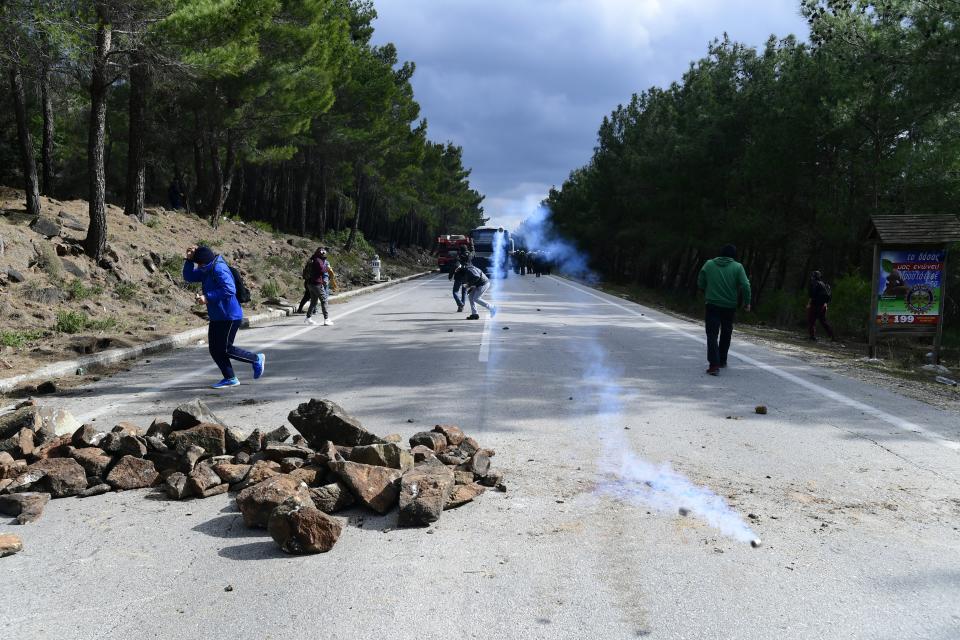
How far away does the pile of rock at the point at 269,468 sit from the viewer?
14.5ft

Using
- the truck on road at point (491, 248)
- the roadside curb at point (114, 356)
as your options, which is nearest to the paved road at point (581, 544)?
the roadside curb at point (114, 356)

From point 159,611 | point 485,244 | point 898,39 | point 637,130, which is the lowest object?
point 159,611

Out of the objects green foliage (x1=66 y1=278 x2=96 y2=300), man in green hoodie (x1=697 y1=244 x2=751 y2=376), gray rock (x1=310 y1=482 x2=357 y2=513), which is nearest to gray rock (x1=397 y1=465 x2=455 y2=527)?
gray rock (x1=310 y1=482 x2=357 y2=513)

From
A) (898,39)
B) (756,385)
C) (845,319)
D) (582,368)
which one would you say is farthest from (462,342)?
(845,319)

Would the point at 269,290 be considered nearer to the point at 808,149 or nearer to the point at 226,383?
the point at 226,383

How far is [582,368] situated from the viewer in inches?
411

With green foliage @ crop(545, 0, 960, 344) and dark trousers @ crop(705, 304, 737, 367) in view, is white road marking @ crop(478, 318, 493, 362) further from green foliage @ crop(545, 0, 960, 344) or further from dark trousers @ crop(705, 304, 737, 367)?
green foliage @ crop(545, 0, 960, 344)

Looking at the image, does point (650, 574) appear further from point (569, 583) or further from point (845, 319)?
point (845, 319)

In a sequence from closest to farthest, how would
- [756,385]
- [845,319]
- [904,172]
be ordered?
[756,385], [845,319], [904,172]

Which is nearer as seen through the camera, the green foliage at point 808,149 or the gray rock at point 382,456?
the gray rock at point 382,456

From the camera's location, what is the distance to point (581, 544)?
4.09 metres

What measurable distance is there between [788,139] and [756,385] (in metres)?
25.0

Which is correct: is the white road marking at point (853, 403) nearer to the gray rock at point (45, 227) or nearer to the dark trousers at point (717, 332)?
the dark trousers at point (717, 332)

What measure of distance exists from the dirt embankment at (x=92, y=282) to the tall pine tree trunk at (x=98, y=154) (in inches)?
16.5
